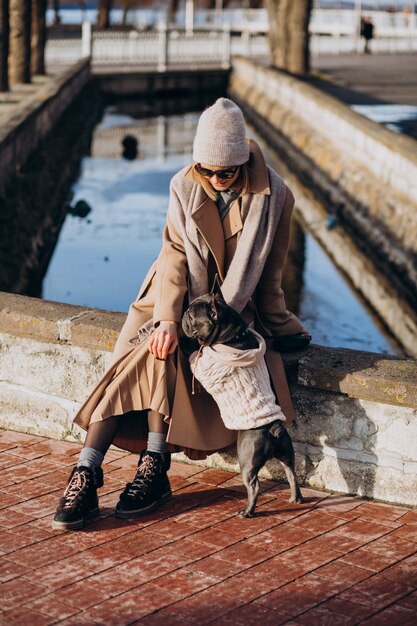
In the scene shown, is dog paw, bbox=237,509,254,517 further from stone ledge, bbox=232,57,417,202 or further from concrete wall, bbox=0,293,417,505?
stone ledge, bbox=232,57,417,202

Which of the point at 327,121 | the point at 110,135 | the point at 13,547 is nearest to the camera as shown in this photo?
the point at 13,547

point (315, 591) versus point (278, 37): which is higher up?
point (278, 37)

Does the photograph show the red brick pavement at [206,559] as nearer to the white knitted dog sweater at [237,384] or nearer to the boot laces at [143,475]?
the boot laces at [143,475]

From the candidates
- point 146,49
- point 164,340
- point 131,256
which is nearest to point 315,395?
point 164,340

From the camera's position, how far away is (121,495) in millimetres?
4887

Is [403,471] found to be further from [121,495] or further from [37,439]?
[37,439]

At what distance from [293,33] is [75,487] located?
2763cm

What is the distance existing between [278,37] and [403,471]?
29085 mm

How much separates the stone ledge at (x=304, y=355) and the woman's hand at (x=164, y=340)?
55 cm

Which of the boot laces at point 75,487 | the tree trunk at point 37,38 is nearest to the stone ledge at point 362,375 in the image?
the boot laces at point 75,487

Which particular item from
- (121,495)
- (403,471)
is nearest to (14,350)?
(121,495)

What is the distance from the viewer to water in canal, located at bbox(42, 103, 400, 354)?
11.1m

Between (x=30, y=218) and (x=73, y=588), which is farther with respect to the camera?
(x=30, y=218)

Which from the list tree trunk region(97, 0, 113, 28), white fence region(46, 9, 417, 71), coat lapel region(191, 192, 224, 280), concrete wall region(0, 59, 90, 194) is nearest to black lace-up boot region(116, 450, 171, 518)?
coat lapel region(191, 192, 224, 280)
